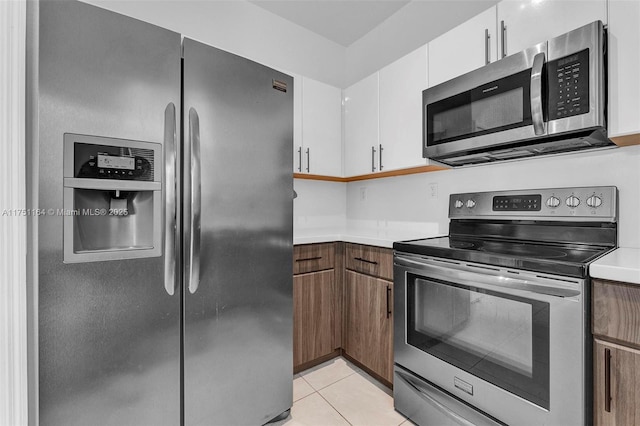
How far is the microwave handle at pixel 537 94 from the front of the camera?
1.21m

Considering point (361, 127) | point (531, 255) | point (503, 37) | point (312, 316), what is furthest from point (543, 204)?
point (312, 316)

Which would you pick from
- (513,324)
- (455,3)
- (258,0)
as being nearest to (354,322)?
(513,324)

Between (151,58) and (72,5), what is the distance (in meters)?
0.25

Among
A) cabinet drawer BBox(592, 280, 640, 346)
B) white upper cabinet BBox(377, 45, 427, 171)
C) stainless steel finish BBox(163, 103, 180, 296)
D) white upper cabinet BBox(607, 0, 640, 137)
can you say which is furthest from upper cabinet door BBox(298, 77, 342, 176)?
cabinet drawer BBox(592, 280, 640, 346)

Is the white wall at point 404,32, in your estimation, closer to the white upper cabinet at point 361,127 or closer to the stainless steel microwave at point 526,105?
the white upper cabinet at point 361,127

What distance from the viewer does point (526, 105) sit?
127 centimetres

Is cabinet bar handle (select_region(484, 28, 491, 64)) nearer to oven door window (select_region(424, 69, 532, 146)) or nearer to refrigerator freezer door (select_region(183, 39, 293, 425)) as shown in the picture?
oven door window (select_region(424, 69, 532, 146))

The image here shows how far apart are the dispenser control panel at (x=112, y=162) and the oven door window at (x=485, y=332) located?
1.31 metres

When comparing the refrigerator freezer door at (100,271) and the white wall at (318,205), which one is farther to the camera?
the white wall at (318,205)

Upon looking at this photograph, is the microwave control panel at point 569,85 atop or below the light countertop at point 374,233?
atop

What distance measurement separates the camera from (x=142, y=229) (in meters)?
1.14

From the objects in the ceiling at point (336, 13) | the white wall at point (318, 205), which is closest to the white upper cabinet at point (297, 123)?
the white wall at point (318, 205)

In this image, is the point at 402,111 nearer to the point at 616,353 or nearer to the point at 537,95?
the point at 537,95

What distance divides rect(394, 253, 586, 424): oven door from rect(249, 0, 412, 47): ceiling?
6.44ft
